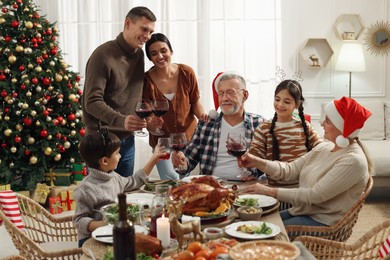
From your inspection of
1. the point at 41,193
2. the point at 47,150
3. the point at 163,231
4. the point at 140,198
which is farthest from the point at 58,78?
the point at 163,231

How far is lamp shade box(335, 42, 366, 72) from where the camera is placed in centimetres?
574

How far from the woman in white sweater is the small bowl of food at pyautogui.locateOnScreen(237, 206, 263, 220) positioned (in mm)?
359

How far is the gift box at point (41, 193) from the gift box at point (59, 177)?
99 millimetres

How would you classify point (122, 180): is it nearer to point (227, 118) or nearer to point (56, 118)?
point (227, 118)

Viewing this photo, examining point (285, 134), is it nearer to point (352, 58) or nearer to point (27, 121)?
point (27, 121)

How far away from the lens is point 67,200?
5234 mm

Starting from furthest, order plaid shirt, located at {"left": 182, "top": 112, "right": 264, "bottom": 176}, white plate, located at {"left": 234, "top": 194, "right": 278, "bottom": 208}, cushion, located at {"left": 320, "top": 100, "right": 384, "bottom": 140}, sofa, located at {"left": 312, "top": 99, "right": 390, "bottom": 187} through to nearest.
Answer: cushion, located at {"left": 320, "top": 100, "right": 384, "bottom": 140} < sofa, located at {"left": 312, "top": 99, "right": 390, "bottom": 187} < plaid shirt, located at {"left": 182, "top": 112, "right": 264, "bottom": 176} < white plate, located at {"left": 234, "top": 194, "right": 278, "bottom": 208}

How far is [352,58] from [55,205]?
313cm

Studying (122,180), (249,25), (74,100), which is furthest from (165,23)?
(122,180)

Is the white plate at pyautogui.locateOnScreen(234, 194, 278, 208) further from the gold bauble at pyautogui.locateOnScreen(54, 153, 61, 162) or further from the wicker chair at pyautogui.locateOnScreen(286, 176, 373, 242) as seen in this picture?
the gold bauble at pyautogui.locateOnScreen(54, 153, 61, 162)

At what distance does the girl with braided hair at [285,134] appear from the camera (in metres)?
3.27

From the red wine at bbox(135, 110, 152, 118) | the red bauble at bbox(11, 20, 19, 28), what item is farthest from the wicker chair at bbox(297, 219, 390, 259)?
the red bauble at bbox(11, 20, 19, 28)

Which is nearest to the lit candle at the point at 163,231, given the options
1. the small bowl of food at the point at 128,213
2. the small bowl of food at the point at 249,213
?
the small bowl of food at the point at 128,213

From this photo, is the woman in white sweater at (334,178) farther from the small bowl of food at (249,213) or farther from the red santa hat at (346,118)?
the small bowl of food at (249,213)
